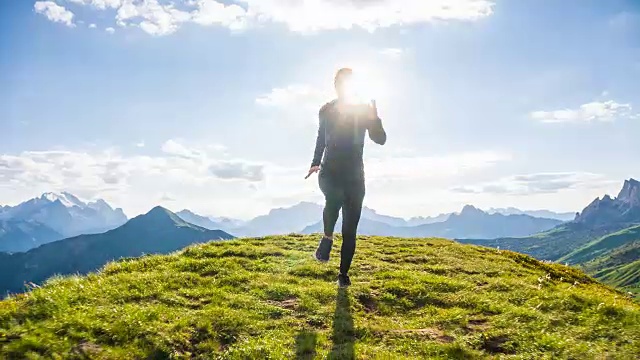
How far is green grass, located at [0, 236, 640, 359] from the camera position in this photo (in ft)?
25.0

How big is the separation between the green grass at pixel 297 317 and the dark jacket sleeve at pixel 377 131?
422 cm

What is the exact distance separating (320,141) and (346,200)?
1.93 meters

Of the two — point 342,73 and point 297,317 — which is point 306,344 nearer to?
point 297,317

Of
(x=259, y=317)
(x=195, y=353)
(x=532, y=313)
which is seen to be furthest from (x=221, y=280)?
(x=532, y=313)

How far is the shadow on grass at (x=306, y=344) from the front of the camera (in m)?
7.87

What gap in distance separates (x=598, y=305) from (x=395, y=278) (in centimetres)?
562

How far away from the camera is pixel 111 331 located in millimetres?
7680

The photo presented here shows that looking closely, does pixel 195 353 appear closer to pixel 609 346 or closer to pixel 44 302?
pixel 44 302

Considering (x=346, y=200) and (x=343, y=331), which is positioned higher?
(x=346, y=200)

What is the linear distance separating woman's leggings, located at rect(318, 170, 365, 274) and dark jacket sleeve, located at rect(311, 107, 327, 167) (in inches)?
23.4

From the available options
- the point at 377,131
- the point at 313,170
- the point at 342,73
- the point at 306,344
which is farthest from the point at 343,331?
the point at 342,73

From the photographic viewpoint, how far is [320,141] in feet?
40.1

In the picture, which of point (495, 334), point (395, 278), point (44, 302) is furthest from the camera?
point (395, 278)

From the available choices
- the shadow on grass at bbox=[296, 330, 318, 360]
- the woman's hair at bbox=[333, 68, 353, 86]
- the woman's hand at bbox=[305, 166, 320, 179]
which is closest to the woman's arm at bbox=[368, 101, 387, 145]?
the woman's hair at bbox=[333, 68, 353, 86]
